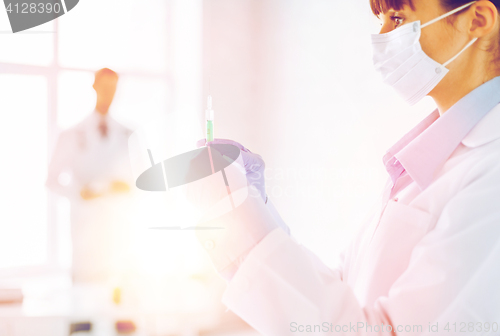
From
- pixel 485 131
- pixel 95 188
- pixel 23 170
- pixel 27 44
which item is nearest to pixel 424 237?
pixel 485 131

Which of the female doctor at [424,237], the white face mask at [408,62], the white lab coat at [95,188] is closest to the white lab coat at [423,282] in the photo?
the female doctor at [424,237]

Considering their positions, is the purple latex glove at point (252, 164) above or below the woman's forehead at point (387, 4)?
below

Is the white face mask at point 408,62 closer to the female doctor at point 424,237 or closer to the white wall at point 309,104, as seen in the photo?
the female doctor at point 424,237

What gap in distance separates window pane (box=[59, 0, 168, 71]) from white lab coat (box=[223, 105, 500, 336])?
1838 millimetres

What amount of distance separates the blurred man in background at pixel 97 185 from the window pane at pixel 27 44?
282mm

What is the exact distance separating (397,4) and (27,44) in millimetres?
1909

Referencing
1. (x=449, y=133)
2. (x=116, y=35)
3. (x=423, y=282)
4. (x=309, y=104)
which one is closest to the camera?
(x=423, y=282)

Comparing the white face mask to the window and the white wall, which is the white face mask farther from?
the window

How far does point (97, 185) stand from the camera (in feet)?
6.29

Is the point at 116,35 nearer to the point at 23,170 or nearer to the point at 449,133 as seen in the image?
the point at 23,170

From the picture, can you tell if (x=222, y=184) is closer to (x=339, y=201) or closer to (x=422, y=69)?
(x=422, y=69)

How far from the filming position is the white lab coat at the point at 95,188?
1762mm

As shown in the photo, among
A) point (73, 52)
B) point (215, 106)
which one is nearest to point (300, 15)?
point (215, 106)

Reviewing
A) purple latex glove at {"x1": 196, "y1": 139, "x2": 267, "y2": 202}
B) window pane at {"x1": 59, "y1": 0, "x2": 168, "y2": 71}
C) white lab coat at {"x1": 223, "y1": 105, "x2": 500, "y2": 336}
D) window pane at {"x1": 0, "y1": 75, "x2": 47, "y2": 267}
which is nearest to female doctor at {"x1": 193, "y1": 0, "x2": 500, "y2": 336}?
white lab coat at {"x1": 223, "y1": 105, "x2": 500, "y2": 336}
